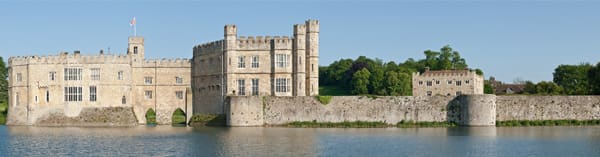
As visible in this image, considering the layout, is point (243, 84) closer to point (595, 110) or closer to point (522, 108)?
point (522, 108)

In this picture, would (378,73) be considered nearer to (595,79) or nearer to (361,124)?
(595,79)

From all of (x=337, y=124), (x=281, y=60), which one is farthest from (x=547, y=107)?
(x=281, y=60)

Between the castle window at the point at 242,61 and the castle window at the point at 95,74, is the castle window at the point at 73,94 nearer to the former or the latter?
the castle window at the point at 95,74

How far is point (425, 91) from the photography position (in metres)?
85.8

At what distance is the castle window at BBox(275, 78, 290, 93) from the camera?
55.6m

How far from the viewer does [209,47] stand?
58375 mm

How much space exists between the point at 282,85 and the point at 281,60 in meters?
1.64

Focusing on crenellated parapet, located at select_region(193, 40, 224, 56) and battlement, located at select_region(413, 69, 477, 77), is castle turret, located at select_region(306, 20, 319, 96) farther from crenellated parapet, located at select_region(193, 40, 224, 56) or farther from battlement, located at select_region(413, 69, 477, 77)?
battlement, located at select_region(413, 69, 477, 77)

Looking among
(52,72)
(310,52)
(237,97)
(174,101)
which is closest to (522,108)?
(310,52)

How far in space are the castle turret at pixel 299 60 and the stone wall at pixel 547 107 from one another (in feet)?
40.2

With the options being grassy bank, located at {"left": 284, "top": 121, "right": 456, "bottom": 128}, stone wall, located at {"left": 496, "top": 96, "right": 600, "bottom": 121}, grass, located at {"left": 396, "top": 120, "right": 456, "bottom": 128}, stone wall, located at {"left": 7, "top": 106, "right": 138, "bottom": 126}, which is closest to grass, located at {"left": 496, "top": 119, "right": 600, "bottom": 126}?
stone wall, located at {"left": 496, "top": 96, "right": 600, "bottom": 121}

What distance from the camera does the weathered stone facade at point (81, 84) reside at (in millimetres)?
57812

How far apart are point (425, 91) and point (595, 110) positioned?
32.8 meters

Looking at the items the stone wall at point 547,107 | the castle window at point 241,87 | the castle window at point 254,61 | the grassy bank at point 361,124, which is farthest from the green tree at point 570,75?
the castle window at point 241,87
